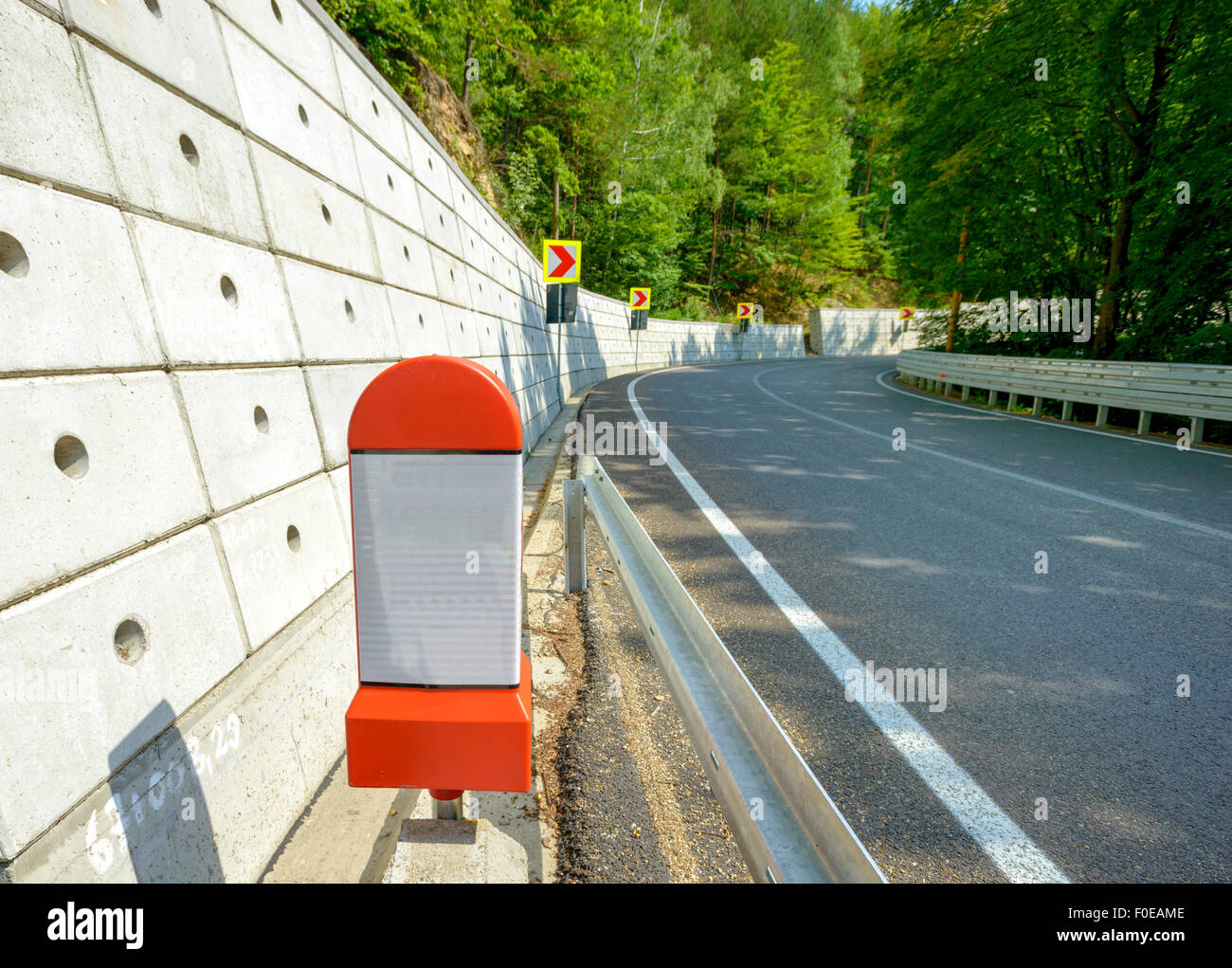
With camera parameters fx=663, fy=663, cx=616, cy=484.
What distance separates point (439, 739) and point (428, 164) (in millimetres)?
6363

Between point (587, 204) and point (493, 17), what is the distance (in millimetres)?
16133

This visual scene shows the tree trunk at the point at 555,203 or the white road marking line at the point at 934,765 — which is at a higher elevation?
the tree trunk at the point at 555,203

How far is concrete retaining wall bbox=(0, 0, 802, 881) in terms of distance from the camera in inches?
58.6

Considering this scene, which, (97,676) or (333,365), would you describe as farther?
(333,365)

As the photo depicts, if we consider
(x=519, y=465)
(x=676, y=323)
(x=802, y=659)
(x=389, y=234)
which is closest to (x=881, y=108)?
(x=676, y=323)

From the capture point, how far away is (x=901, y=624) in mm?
3785

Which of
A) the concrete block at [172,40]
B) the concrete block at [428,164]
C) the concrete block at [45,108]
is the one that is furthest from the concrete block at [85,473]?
the concrete block at [428,164]

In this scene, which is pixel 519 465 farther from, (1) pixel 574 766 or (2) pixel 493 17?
(2) pixel 493 17

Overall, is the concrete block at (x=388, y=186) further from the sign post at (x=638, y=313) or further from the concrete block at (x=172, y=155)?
the sign post at (x=638, y=313)

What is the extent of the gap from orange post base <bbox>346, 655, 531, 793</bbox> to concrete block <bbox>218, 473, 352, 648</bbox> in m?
0.72

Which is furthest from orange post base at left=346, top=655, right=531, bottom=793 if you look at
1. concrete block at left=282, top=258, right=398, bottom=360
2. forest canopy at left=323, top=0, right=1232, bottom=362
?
forest canopy at left=323, top=0, right=1232, bottom=362

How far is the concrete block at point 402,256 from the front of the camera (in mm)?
4492

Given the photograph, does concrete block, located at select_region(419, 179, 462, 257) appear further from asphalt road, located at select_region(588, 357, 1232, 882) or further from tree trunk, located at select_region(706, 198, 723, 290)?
tree trunk, located at select_region(706, 198, 723, 290)

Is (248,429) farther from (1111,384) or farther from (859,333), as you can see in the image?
(859,333)
